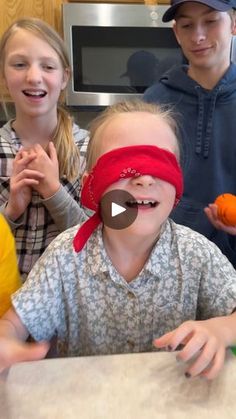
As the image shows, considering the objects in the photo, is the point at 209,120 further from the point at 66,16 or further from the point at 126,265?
the point at 66,16

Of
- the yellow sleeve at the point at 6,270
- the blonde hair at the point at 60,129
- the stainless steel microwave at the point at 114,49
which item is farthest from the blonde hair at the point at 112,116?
the stainless steel microwave at the point at 114,49

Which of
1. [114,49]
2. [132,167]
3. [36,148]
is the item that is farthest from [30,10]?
[132,167]

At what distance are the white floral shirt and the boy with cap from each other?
297 millimetres

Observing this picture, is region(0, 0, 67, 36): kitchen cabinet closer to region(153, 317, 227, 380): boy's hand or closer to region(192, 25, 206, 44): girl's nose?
region(192, 25, 206, 44): girl's nose

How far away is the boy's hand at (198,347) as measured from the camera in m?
0.55

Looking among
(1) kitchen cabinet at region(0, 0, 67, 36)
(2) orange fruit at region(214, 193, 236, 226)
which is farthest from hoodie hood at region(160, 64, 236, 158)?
(1) kitchen cabinet at region(0, 0, 67, 36)

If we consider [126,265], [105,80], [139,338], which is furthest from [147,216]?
[105,80]

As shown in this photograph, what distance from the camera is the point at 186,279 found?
2.50ft

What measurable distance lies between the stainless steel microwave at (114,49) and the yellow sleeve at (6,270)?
1310 mm

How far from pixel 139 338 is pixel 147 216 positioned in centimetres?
24

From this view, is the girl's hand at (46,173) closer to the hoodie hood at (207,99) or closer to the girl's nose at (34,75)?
the girl's nose at (34,75)

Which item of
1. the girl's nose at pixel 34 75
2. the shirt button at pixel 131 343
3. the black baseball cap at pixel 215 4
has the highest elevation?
the black baseball cap at pixel 215 4

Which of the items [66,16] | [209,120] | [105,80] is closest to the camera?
[209,120]

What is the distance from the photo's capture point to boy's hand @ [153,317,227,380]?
0.55m
